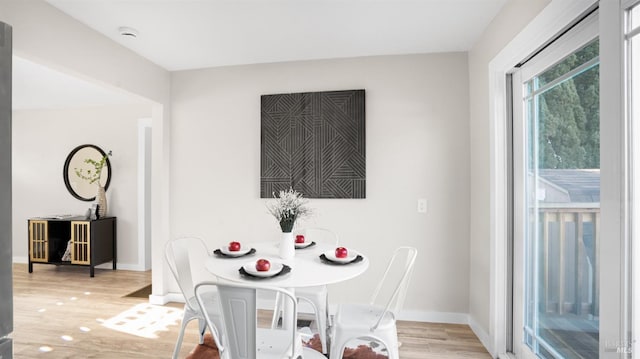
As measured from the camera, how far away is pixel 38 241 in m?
4.72

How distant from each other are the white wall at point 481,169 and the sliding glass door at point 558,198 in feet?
0.80

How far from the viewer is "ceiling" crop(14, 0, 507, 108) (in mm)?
2316

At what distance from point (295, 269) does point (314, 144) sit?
1.59 meters

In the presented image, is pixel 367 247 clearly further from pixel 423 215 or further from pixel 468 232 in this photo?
pixel 468 232

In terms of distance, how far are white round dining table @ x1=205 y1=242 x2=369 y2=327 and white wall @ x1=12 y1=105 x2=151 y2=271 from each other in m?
3.39

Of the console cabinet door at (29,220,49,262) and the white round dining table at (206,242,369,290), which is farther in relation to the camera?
the console cabinet door at (29,220,49,262)

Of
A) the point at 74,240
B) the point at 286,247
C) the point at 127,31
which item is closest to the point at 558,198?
the point at 286,247

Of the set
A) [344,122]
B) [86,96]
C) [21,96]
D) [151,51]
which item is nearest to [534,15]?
[344,122]

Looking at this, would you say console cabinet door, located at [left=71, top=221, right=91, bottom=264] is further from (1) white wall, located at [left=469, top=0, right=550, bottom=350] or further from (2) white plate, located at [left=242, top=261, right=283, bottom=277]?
(1) white wall, located at [left=469, top=0, right=550, bottom=350]

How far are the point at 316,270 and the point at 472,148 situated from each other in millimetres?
1897

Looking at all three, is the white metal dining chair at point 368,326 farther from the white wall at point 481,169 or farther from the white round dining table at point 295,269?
the white wall at point 481,169

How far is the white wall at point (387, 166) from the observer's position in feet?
10.2

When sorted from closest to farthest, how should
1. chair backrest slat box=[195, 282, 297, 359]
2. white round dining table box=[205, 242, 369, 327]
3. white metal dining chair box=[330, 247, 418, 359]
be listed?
chair backrest slat box=[195, 282, 297, 359] → white round dining table box=[205, 242, 369, 327] → white metal dining chair box=[330, 247, 418, 359]

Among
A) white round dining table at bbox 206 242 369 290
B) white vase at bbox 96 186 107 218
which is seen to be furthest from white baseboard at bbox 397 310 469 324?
white vase at bbox 96 186 107 218
